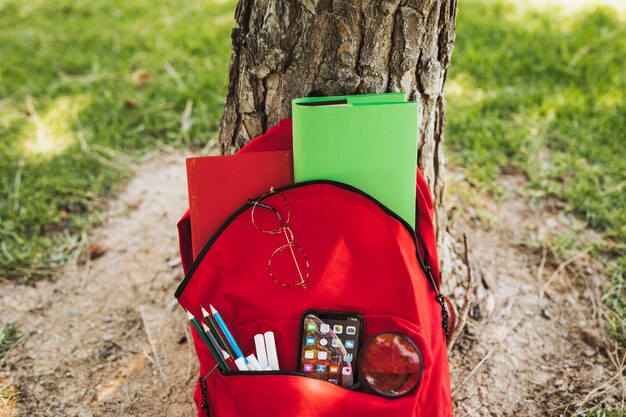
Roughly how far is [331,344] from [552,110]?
2.01 m

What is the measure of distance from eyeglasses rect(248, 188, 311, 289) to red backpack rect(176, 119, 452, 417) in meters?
0.01

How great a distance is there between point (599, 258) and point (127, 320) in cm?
183

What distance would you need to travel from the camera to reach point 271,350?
1444 millimetres

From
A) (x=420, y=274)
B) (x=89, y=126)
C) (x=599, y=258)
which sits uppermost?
(x=89, y=126)

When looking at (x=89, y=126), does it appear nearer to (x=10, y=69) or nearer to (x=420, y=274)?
(x=10, y=69)

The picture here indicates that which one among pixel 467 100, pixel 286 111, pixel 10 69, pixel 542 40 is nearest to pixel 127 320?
pixel 286 111

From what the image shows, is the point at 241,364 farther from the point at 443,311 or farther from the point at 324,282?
the point at 443,311

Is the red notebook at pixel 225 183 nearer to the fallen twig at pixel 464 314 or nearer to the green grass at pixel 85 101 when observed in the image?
the fallen twig at pixel 464 314

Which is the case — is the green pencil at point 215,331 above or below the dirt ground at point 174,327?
above

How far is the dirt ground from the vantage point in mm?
1775

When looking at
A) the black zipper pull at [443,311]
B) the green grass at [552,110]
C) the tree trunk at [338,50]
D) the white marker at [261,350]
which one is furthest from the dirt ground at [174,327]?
the tree trunk at [338,50]

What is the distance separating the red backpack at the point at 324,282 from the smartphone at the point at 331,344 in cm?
2

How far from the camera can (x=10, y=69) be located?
3.45 meters

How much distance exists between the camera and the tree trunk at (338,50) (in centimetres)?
150
